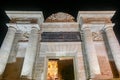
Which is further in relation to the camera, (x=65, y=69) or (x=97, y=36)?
(x=65, y=69)

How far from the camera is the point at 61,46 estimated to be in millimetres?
11711

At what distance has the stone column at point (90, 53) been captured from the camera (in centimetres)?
971

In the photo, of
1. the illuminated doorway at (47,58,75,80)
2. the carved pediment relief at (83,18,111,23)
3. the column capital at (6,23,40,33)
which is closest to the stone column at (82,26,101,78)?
the carved pediment relief at (83,18,111,23)

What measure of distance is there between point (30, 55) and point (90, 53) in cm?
379

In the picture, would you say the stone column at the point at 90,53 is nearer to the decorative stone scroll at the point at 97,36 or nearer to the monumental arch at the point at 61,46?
the monumental arch at the point at 61,46

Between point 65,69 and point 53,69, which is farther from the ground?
point 53,69

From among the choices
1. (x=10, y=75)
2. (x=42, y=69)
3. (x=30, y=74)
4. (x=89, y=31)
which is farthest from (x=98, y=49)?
(x=10, y=75)

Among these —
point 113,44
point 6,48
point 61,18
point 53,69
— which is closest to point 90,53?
point 113,44

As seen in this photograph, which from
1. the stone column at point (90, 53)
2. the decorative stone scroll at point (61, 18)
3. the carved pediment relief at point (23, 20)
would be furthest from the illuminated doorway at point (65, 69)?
the carved pediment relief at point (23, 20)

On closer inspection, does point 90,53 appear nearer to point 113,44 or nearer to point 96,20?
point 113,44

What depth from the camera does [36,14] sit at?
12.3 metres

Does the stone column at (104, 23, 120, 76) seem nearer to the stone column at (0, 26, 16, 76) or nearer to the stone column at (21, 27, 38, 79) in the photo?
the stone column at (21, 27, 38, 79)

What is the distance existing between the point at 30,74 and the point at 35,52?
1.70 m

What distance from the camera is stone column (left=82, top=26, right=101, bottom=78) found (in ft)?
31.9
